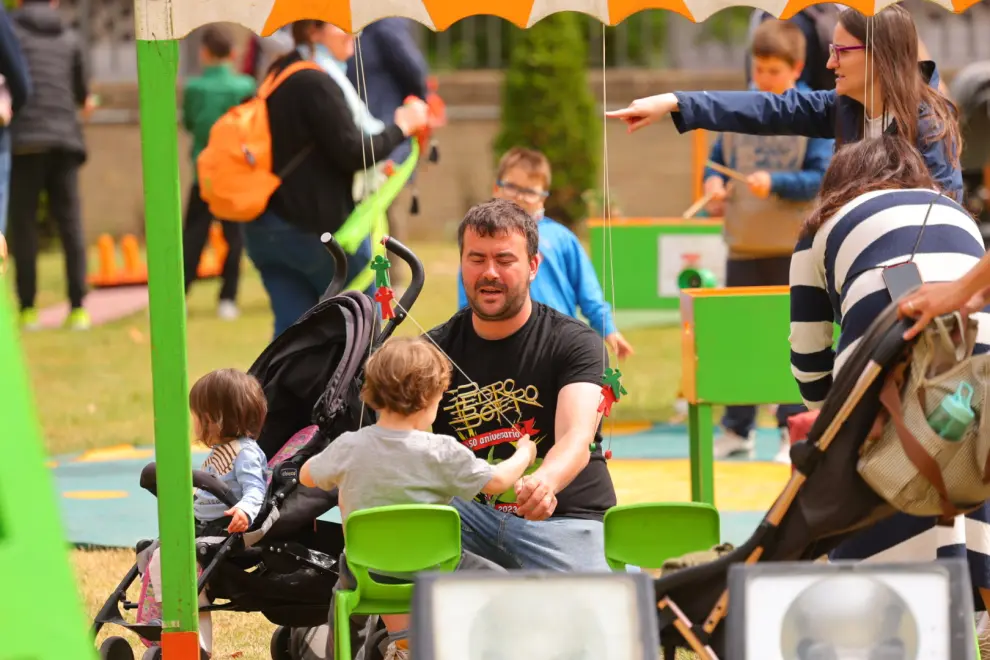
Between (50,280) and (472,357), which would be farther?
(50,280)

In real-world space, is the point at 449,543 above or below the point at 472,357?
below

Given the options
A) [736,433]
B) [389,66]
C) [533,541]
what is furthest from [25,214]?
[533,541]

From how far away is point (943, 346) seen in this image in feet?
11.7

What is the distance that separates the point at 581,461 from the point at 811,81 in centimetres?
403

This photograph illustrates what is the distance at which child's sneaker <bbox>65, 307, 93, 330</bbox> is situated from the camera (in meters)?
12.8

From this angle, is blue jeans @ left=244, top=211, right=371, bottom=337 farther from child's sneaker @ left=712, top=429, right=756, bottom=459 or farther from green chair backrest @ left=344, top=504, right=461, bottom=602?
green chair backrest @ left=344, top=504, right=461, bottom=602

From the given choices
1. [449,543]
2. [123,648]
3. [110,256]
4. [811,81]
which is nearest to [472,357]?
[449,543]

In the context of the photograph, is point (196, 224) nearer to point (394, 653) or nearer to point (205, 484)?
point (205, 484)

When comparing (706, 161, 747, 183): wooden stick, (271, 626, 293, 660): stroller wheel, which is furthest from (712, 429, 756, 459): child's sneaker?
(271, 626, 293, 660): stroller wheel

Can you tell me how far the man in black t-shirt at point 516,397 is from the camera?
455 centimetres

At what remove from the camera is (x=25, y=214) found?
1254 centimetres

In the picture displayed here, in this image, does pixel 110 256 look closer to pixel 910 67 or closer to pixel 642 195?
pixel 642 195

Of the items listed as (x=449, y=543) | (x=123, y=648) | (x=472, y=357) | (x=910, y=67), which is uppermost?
(x=910, y=67)

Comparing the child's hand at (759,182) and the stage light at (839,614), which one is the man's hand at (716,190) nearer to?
the child's hand at (759,182)
